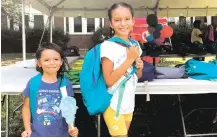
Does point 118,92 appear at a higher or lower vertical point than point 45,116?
higher

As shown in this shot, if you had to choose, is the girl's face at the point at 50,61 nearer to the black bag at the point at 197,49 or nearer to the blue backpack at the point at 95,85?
the blue backpack at the point at 95,85

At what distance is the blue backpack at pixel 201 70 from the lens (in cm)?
324

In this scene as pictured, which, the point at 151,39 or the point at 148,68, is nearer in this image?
the point at 148,68

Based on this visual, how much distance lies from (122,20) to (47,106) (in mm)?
770

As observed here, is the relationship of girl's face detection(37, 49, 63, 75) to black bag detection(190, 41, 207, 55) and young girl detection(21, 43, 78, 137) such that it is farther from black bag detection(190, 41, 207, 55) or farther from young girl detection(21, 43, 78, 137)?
black bag detection(190, 41, 207, 55)

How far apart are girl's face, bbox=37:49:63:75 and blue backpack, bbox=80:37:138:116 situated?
19cm

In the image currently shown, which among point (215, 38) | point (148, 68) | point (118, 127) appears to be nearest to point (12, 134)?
point (148, 68)

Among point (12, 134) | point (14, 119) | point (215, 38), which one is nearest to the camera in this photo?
point (12, 134)

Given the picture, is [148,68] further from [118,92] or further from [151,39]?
[151,39]

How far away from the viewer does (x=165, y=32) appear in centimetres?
570

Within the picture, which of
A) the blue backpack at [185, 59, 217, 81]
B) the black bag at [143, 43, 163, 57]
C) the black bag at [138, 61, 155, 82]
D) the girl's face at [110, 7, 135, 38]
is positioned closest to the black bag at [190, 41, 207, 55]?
the black bag at [143, 43, 163, 57]

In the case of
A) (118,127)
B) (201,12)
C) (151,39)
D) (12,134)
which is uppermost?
(201,12)

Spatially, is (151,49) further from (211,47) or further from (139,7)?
(139,7)

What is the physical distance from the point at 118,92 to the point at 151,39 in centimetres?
287
